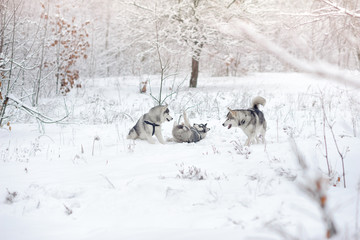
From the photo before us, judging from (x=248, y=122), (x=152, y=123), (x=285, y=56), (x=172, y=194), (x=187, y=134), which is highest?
(x=285, y=56)

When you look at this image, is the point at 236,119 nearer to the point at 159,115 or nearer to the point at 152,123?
the point at 159,115

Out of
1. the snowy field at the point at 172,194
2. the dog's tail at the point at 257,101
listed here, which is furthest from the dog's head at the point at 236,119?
the snowy field at the point at 172,194

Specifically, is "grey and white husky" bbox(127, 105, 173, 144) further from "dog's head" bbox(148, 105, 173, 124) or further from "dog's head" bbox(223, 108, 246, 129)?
"dog's head" bbox(223, 108, 246, 129)

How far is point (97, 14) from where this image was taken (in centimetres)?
2820

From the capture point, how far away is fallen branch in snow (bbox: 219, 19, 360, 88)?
0.92m

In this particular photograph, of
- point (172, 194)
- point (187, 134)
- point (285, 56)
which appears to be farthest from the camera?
point (187, 134)

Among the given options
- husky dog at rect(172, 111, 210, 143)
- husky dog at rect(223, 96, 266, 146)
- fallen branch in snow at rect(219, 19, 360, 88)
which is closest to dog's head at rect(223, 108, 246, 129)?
husky dog at rect(223, 96, 266, 146)

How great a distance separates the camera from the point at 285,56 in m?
0.92

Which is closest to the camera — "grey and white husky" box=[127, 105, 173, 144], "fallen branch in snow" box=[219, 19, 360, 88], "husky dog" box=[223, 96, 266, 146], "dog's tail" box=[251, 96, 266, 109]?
"fallen branch in snow" box=[219, 19, 360, 88]

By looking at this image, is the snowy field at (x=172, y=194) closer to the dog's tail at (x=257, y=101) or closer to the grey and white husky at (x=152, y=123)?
the grey and white husky at (x=152, y=123)

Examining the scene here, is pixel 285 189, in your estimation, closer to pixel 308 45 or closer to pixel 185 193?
pixel 185 193

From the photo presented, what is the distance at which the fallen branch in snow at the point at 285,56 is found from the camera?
916 millimetres

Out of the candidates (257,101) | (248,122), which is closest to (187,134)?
(248,122)

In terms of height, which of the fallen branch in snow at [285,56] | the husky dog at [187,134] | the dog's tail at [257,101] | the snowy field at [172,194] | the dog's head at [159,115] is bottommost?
the snowy field at [172,194]
